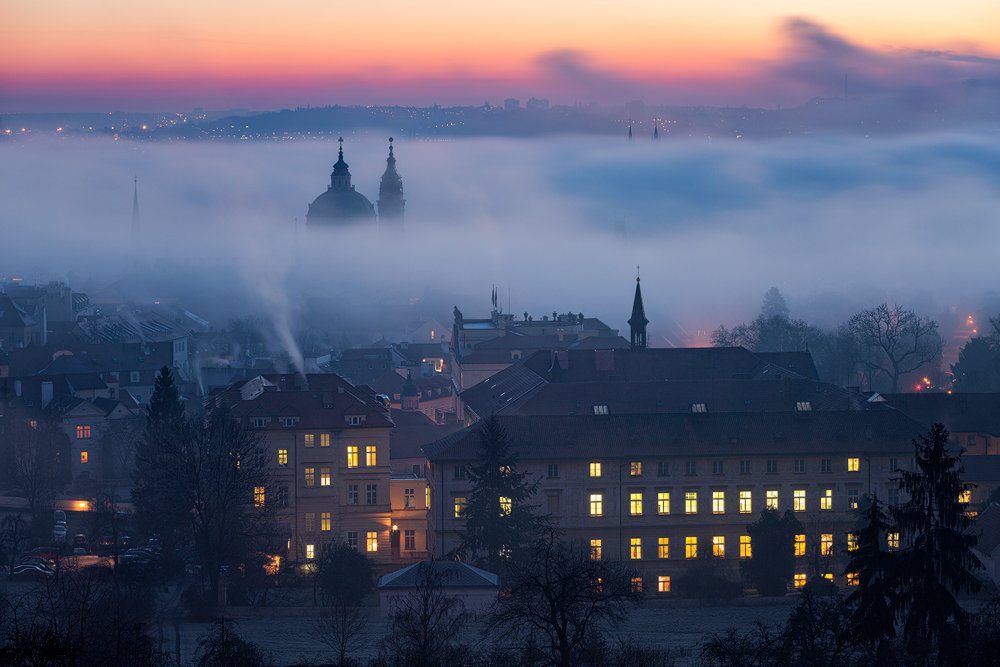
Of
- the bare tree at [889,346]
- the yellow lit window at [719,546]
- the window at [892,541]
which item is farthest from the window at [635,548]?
the bare tree at [889,346]

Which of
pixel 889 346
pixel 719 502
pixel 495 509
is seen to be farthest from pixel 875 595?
pixel 889 346

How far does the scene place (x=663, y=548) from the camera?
75875 millimetres

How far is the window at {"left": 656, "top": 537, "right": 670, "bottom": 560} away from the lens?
75750mm

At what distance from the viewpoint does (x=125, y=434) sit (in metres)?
97.1

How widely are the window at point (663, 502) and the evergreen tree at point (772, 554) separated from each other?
13.5 feet

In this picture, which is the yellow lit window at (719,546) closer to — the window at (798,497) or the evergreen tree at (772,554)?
the evergreen tree at (772,554)

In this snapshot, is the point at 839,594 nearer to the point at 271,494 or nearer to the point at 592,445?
the point at 592,445

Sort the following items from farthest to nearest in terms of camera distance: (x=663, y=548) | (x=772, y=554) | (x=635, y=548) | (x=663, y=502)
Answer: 1. (x=663, y=502)
2. (x=663, y=548)
3. (x=635, y=548)
4. (x=772, y=554)

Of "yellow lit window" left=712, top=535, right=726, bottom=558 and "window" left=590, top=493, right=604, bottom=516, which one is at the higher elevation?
"window" left=590, top=493, right=604, bottom=516

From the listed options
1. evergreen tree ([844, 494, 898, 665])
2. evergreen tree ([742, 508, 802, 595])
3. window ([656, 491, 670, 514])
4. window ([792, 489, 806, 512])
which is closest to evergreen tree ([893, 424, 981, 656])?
evergreen tree ([844, 494, 898, 665])

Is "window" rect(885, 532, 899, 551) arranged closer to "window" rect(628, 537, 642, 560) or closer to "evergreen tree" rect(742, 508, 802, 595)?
"evergreen tree" rect(742, 508, 802, 595)

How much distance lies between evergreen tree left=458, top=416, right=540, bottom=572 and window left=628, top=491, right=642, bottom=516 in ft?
13.9

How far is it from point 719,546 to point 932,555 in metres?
24.8

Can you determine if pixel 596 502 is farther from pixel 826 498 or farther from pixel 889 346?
pixel 889 346
